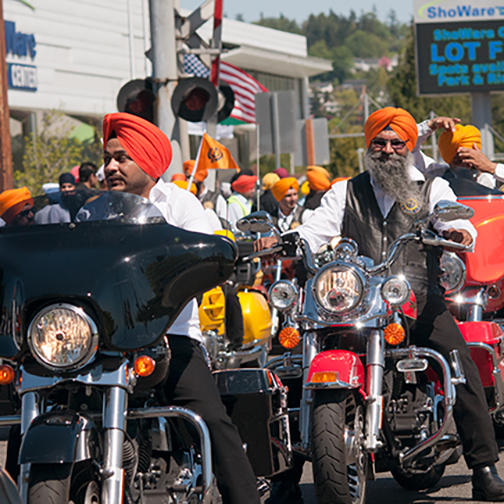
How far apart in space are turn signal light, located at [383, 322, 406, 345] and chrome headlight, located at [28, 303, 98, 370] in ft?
6.84

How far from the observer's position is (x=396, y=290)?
5.54m

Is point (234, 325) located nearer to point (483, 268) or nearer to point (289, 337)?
point (483, 268)

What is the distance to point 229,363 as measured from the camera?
9.32m

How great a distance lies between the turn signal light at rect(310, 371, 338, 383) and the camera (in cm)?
523

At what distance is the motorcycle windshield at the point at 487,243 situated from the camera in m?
7.20

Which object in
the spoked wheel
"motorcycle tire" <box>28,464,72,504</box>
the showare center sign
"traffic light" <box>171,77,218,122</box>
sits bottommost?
the spoked wheel

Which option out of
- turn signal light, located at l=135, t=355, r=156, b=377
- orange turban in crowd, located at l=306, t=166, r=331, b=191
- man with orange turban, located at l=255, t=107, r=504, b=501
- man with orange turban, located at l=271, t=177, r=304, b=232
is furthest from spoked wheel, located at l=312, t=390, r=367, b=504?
orange turban in crowd, located at l=306, t=166, r=331, b=191

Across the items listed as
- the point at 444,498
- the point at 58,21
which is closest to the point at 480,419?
the point at 444,498

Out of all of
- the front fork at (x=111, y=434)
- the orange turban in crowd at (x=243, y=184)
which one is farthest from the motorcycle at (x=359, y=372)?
the orange turban in crowd at (x=243, y=184)

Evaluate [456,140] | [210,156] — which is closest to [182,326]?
[456,140]

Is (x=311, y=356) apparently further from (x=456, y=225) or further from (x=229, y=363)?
(x=229, y=363)

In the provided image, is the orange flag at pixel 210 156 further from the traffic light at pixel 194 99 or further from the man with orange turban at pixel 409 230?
the man with orange turban at pixel 409 230

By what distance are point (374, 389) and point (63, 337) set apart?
6.55 ft

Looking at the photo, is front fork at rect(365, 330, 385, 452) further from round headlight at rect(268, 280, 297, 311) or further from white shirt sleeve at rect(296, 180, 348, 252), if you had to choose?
white shirt sleeve at rect(296, 180, 348, 252)
